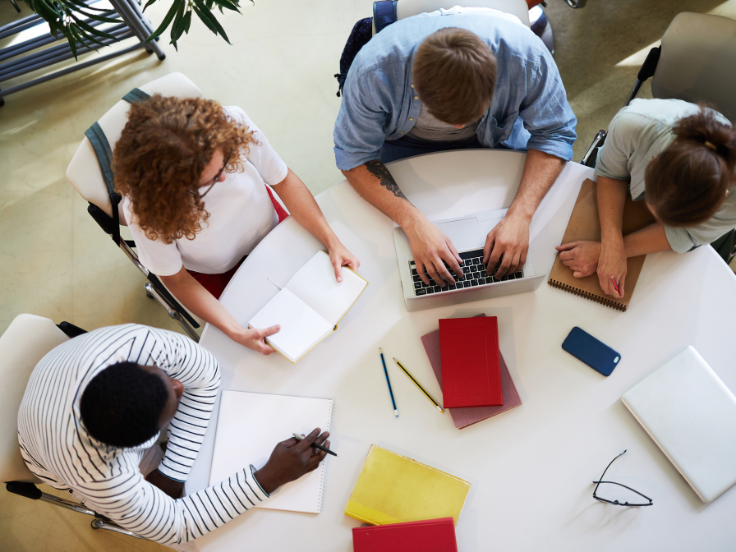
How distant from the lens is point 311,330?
1.17m

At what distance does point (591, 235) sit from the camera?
125cm

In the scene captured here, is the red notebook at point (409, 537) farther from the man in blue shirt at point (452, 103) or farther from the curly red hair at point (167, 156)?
the curly red hair at point (167, 156)

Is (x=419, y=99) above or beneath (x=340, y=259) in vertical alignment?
above

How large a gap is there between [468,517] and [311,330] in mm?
567

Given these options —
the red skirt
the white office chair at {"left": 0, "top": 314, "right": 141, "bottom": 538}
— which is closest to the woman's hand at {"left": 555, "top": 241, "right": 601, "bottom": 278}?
the red skirt

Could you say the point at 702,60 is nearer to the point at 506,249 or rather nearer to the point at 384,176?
the point at 506,249

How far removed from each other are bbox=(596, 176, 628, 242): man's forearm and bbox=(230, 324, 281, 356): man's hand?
2.94 ft

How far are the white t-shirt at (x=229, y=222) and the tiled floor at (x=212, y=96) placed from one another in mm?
906

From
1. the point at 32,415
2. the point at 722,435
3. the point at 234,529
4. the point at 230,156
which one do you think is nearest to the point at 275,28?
the point at 230,156

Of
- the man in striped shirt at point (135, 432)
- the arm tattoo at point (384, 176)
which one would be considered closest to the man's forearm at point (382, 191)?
the arm tattoo at point (384, 176)

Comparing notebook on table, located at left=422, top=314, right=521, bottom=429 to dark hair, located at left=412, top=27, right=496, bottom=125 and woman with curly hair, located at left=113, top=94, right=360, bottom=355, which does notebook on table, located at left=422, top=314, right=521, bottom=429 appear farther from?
dark hair, located at left=412, top=27, right=496, bottom=125

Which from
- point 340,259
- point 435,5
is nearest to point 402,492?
point 340,259

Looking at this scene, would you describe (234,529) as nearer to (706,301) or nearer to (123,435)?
(123,435)

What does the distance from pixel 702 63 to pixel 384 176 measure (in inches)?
38.5
